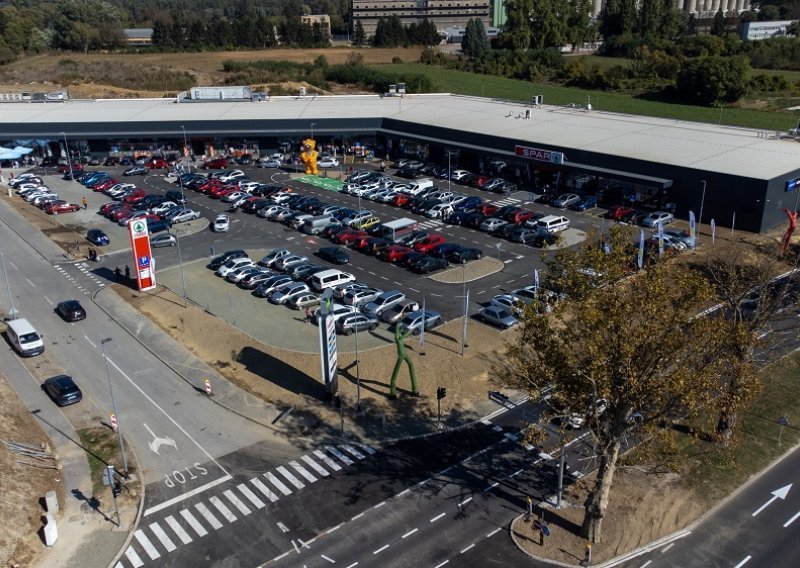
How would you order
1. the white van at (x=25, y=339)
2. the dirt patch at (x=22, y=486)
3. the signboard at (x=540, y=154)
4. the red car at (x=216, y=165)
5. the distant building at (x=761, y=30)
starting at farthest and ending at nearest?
1. the distant building at (x=761, y=30)
2. the red car at (x=216, y=165)
3. the signboard at (x=540, y=154)
4. the white van at (x=25, y=339)
5. the dirt patch at (x=22, y=486)

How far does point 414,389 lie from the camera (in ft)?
123

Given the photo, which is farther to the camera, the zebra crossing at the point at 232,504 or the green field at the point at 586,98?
the green field at the point at 586,98

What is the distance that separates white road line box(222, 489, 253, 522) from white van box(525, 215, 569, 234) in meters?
36.5

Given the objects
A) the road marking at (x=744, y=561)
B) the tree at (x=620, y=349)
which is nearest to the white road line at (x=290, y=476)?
the tree at (x=620, y=349)

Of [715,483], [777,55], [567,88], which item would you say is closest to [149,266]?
[715,483]

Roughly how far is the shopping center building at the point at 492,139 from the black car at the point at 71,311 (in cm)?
4278

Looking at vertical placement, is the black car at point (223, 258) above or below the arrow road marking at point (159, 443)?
above

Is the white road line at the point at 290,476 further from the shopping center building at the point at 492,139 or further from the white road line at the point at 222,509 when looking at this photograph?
the shopping center building at the point at 492,139

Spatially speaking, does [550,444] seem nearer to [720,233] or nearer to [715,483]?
[715,483]

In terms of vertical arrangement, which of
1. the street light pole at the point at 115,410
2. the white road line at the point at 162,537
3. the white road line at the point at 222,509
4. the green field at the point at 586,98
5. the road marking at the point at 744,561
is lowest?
the white road line at the point at 162,537

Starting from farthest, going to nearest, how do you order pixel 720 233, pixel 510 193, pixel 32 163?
pixel 32 163 → pixel 510 193 → pixel 720 233

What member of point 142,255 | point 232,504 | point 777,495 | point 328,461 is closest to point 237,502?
point 232,504

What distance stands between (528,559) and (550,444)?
754 cm

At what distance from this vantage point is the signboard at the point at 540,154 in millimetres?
69438
